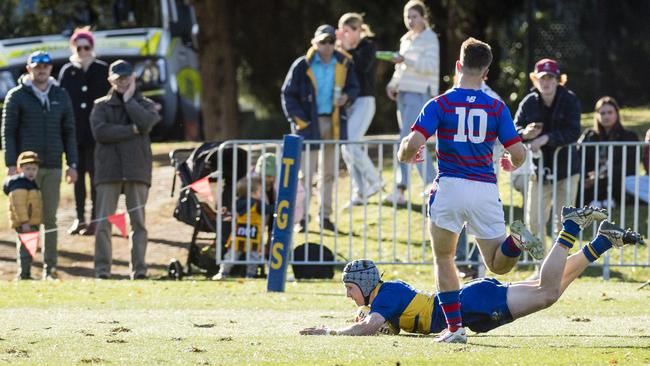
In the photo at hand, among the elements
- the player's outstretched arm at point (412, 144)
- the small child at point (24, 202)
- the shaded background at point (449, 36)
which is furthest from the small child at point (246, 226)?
the shaded background at point (449, 36)

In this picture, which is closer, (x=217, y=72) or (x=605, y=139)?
(x=605, y=139)

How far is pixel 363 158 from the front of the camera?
16.5m

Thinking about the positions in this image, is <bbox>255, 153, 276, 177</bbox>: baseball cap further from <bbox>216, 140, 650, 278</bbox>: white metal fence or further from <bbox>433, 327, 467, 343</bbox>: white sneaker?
<bbox>433, 327, 467, 343</bbox>: white sneaker

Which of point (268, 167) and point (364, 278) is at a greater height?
point (268, 167)

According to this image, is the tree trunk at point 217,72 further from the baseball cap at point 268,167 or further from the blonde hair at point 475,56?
the blonde hair at point 475,56

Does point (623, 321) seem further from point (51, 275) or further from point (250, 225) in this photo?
point (51, 275)

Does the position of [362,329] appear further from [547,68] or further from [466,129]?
[547,68]

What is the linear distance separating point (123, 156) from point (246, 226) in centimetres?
145

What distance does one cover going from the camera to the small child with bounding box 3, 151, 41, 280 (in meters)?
15.4

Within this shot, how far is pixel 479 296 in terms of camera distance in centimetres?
1004

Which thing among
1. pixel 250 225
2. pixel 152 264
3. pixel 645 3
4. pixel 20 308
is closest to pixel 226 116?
pixel 645 3

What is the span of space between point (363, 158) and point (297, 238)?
126 cm

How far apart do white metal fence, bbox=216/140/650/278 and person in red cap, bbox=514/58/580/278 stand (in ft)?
0.08

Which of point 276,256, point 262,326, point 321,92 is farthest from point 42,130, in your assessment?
point 262,326
